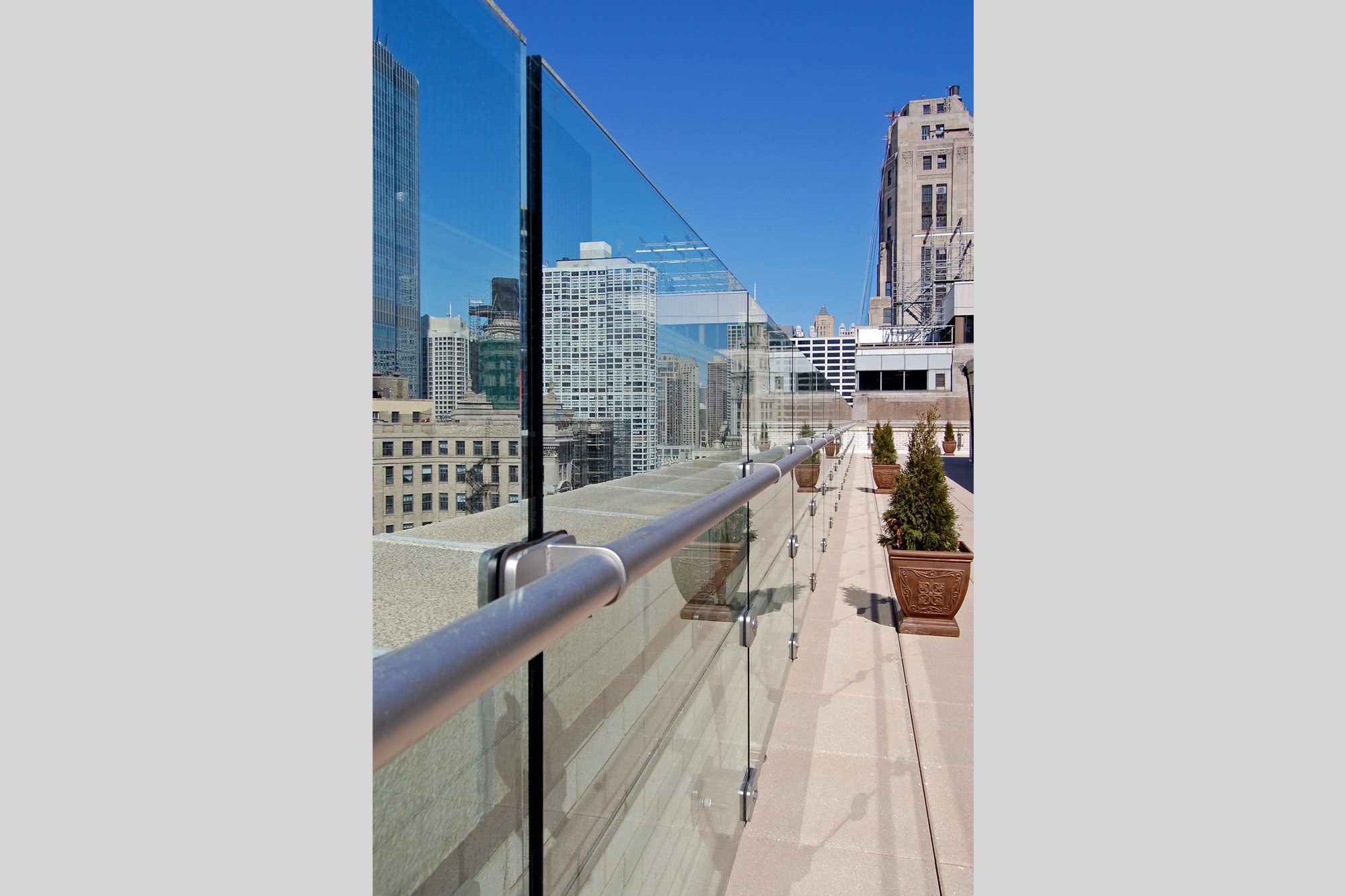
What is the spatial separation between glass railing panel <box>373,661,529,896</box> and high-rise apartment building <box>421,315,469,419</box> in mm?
325

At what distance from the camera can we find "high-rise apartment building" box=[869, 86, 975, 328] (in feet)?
173

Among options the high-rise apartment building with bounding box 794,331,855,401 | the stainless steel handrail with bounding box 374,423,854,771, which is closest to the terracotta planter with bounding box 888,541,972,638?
the stainless steel handrail with bounding box 374,423,854,771

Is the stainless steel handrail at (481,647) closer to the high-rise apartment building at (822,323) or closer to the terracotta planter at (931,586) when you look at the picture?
the terracotta planter at (931,586)

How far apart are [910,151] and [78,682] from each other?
64.6 meters

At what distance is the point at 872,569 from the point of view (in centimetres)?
702

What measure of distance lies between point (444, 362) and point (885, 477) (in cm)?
1312

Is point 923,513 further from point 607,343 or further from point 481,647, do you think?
point 481,647

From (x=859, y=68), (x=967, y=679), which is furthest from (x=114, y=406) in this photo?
(x=859, y=68)

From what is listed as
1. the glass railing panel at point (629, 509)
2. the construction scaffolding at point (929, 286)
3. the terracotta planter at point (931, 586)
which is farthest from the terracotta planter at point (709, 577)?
the construction scaffolding at point (929, 286)

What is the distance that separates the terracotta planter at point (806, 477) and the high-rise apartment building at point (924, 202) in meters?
47.5

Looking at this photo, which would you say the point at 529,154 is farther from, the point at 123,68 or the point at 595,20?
the point at 595,20

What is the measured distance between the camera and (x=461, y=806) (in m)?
0.80

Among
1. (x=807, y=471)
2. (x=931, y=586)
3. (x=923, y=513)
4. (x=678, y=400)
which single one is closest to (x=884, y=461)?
(x=807, y=471)

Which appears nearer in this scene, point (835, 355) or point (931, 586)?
point (931, 586)
